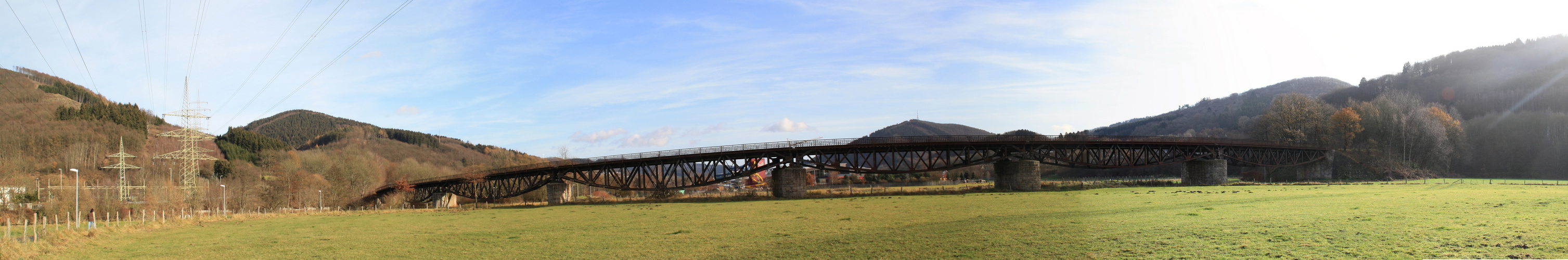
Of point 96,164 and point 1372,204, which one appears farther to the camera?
point 96,164

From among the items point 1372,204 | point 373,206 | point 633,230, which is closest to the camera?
point 633,230

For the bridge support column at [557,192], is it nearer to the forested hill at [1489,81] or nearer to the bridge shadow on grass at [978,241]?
the bridge shadow on grass at [978,241]

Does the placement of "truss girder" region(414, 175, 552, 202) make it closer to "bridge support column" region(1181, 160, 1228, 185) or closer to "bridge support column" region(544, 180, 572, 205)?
"bridge support column" region(544, 180, 572, 205)

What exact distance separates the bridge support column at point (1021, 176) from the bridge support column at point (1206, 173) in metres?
25.5

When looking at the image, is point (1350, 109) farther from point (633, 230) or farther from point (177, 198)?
point (177, 198)

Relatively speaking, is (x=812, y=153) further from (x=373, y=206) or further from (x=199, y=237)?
(x=373, y=206)

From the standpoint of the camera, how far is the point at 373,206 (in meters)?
85.6

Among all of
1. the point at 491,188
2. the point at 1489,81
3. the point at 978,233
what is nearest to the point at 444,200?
the point at 491,188

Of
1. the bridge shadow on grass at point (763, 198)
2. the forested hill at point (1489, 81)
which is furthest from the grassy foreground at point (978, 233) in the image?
the forested hill at point (1489, 81)

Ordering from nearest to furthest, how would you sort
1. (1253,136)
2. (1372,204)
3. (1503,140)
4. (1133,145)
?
(1372,204)
(1133,145)
(1503,140)
(1253,136)

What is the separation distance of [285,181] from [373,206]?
12277 millimetres

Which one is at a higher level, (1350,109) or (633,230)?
(1350,109)

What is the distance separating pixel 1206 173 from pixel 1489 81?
13249 cm

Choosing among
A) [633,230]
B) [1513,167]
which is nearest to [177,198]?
[633,230]
